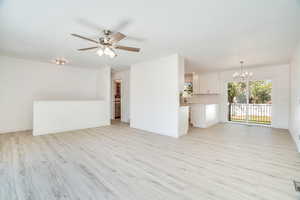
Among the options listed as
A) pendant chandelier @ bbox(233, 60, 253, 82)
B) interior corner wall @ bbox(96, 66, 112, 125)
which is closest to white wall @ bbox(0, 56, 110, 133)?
interior corner wall @ bbox(96, 66, 112, 125)

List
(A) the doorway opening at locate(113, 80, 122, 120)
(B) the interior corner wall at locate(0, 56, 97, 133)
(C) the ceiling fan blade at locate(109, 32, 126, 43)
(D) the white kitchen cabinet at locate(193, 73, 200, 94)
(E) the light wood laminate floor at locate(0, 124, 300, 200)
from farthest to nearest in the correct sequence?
1. (A) the doorway opening at locate(113, 80, 122, 120)
2. (D) the white kitchen cabinet at locate(193, 73, 200, 94)
3. (B) the interior corner wall at locate(0, 56, 97, 133)
4. (C) the ceiling fan blade at locate(109, 32, 126, 43)
5. (E) the light wood laminate floor at locate(0, 124, 300, 200)

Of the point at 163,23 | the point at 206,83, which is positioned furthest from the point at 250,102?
the point at 163,23

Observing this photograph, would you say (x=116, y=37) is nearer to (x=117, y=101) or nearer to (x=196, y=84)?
(x=117, y=101)

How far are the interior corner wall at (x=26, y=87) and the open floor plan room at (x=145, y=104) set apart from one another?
34mm

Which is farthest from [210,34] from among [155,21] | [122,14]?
[122,14]

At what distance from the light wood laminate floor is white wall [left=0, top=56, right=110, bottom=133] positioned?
1.66 m

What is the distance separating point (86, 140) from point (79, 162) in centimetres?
139

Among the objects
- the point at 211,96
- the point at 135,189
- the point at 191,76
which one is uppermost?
the point at 191,76

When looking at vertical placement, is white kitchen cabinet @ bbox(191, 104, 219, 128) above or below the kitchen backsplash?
below

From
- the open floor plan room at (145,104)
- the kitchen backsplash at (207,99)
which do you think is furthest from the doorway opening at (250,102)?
the kitchen backsplash at (207,99)

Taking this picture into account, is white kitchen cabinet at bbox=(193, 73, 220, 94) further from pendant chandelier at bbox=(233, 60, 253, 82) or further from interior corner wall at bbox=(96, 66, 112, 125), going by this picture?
interior corner wall at bbox=(96, 66, 112, 125)

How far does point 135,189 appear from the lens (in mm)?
1811

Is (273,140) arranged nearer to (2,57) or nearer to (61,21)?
(61,21)

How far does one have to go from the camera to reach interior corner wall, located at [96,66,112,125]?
19.5 feet
